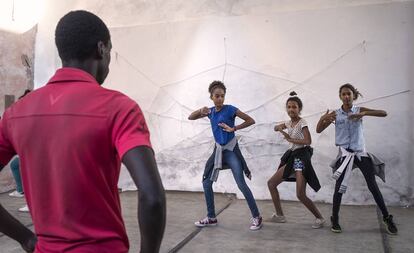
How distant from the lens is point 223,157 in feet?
15.3

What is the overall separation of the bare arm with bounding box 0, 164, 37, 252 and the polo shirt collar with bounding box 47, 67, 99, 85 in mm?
498

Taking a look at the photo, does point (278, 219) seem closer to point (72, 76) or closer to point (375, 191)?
point (375, 191)

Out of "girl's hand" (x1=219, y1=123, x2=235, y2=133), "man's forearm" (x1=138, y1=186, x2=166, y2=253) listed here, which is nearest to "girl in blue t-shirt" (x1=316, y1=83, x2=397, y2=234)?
"girl's hand" (x1=219, y1=123, x2=235, y2=133)

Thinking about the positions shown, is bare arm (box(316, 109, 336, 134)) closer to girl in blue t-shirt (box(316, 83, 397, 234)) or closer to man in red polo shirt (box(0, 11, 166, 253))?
girl in blue t-shirt (box(316, 83, 397, 234))

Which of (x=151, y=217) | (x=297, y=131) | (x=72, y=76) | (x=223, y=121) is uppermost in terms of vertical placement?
(x=72, y=76)

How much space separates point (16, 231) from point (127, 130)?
62cm

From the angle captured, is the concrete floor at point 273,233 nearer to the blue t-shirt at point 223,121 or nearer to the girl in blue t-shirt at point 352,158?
the girl in blue t-shirt at point 352,158

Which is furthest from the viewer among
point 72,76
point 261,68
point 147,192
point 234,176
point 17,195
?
point 17,195

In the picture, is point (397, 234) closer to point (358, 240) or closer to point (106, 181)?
point (358, 240)

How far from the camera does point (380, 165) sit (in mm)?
4328

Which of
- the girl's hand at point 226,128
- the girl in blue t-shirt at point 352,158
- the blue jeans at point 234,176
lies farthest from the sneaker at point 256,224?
the girl's hand at point 226,128

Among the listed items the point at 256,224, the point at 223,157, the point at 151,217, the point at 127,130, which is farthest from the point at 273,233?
the point at 127,130

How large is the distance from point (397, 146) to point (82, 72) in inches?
205

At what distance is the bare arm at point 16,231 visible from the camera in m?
1.37
